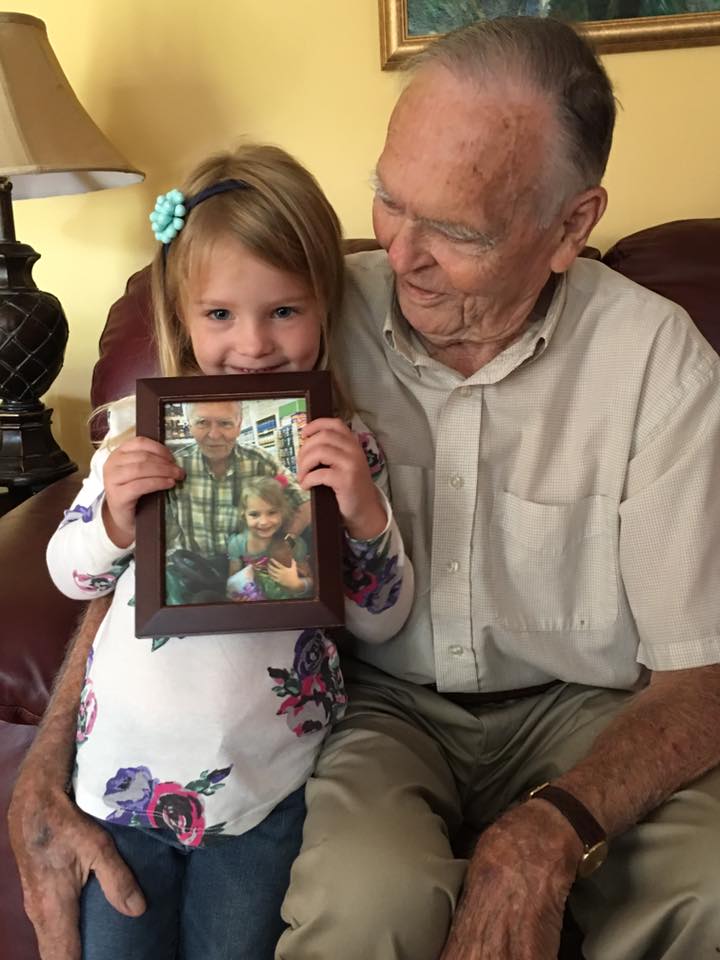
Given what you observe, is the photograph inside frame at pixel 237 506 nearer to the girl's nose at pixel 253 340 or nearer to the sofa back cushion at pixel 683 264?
the girl's nose at pixel 253 340

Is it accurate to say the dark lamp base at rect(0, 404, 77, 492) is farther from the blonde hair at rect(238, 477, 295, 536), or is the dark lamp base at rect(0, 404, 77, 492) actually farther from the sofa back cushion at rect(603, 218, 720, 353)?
the sofa back cushion at rect(603, 218, 720, 353)

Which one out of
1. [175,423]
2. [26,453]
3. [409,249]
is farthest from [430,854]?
[26,453]

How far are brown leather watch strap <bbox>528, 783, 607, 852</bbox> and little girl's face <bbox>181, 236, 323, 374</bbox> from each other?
1.97 feet

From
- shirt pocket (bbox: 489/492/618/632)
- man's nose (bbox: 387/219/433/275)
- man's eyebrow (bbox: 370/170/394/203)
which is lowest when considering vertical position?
shirt pocket (bbox: 489/492/618/632)

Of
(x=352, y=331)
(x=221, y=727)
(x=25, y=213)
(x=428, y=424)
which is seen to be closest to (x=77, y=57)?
(x=25, y=213)

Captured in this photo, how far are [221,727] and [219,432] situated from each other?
342 millimetres

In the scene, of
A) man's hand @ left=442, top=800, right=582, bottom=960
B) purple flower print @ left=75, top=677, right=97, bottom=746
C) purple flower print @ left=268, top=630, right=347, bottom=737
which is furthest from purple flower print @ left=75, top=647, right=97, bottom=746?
man's hand @ left=442, top=800, right=582, bottom=960

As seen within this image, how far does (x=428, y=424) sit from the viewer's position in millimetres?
1276

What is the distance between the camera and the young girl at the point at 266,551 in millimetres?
1017

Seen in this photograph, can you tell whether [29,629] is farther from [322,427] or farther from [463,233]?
[463,233]

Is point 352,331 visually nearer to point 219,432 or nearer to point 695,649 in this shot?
point 219,432

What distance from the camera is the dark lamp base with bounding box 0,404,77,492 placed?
6.59 feet

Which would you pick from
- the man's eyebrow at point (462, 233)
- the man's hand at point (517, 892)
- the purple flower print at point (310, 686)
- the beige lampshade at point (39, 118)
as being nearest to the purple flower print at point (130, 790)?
the purple flower print at point (310, 686)

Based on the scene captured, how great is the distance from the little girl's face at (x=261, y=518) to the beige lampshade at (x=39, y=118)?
109 centimetres
